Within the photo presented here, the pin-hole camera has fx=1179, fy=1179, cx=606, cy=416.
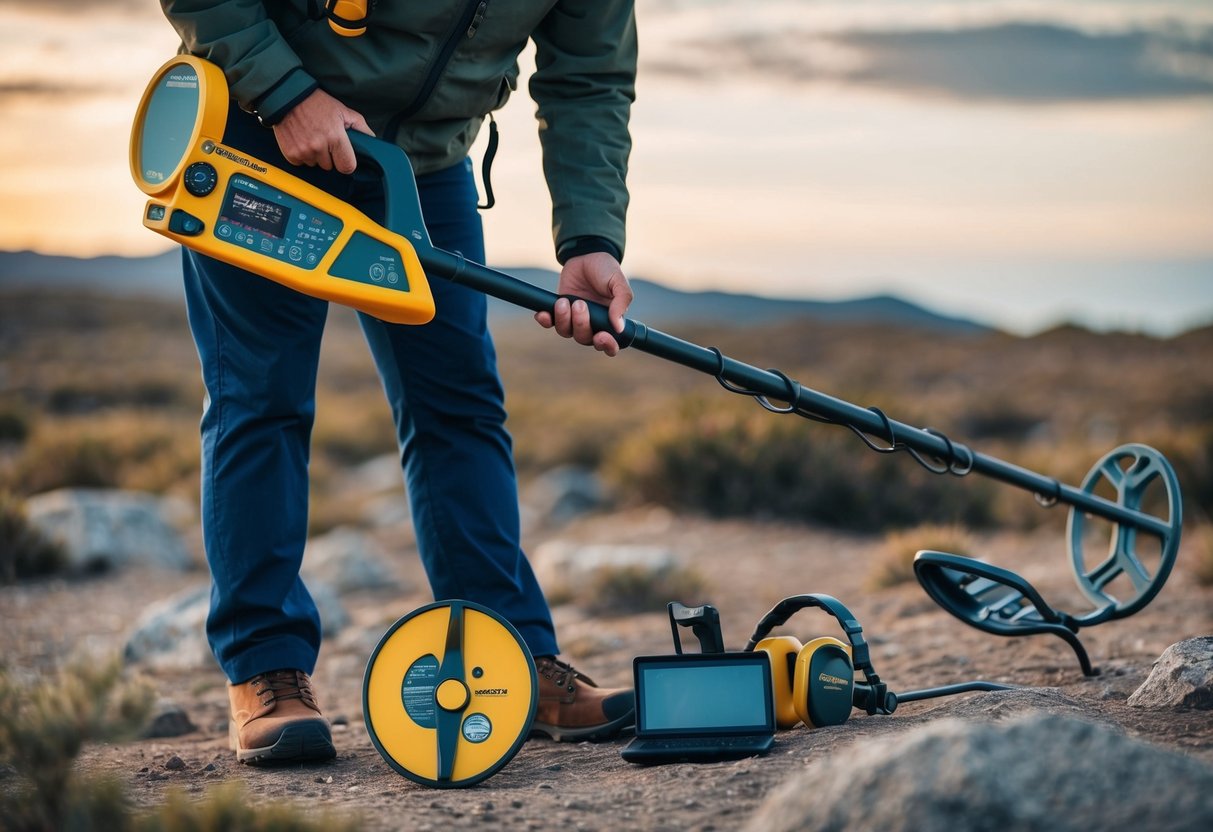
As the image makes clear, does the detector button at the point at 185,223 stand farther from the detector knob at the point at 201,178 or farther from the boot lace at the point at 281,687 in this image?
the boot lace at the point at 281,687

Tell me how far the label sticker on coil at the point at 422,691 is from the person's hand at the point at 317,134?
3.85 ft

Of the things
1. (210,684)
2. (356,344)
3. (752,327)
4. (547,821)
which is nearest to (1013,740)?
(547,821)

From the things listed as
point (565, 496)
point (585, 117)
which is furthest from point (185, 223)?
point (565, 496)

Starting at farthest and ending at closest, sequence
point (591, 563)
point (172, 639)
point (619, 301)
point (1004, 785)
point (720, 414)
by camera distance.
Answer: point (720, 414) < point (591, 563) < point (172, 639) < point (619, 301) < point (1004, 785)

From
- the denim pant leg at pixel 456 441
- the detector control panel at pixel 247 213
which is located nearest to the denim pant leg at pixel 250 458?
the detector control panel at pixel 247 213

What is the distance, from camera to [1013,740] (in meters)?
1.91

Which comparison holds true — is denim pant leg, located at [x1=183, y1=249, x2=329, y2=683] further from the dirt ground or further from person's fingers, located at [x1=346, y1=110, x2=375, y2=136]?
person's fingers, located at [x1=346, y1=110, x2=375, y2=136]

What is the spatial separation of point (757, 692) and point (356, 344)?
3711 centimetres

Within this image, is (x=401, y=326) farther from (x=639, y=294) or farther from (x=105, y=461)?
(x=639, y=294)

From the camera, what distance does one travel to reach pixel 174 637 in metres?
5.35

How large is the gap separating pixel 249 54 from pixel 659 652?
3.07 meters

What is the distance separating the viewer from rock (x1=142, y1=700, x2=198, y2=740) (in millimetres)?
3809

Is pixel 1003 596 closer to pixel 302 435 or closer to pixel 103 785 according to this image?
pixel 302 435

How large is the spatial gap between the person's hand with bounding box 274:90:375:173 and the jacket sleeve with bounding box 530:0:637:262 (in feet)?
2.35
